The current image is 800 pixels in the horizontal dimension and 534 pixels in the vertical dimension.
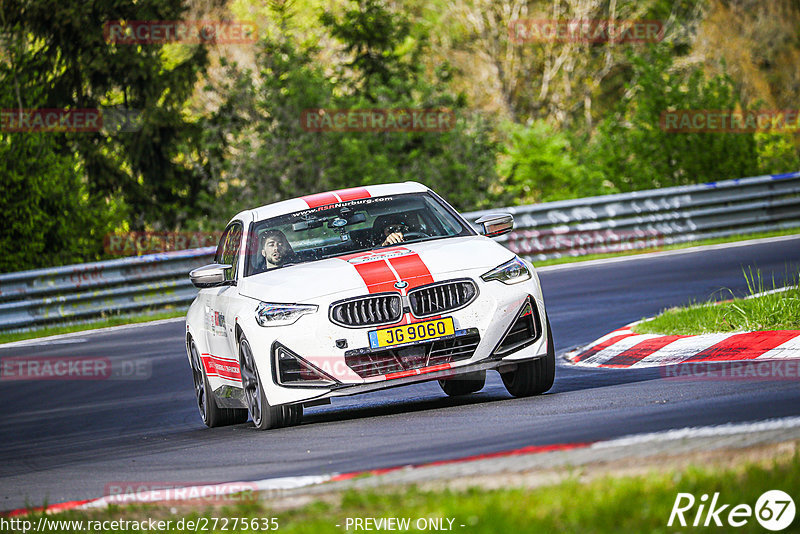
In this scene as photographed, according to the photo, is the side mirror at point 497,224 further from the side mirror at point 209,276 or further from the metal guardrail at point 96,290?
the metal guardrail at point 96,290

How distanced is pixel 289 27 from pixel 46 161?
748 inches

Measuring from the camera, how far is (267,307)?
8453mm

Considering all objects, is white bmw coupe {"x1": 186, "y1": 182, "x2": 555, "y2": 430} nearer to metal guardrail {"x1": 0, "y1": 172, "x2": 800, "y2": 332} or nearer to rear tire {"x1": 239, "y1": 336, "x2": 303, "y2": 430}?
rear tire {"x1": 239, "y1": 336, "x2": 303, "y2": 430}

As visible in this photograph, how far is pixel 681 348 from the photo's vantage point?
10031mm

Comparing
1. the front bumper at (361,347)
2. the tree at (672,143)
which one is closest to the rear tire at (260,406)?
the front bumper at (361,347)

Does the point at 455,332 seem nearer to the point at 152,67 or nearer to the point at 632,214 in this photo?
the point at 632,214

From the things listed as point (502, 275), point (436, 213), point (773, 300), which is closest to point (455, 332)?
point (502, 275)
